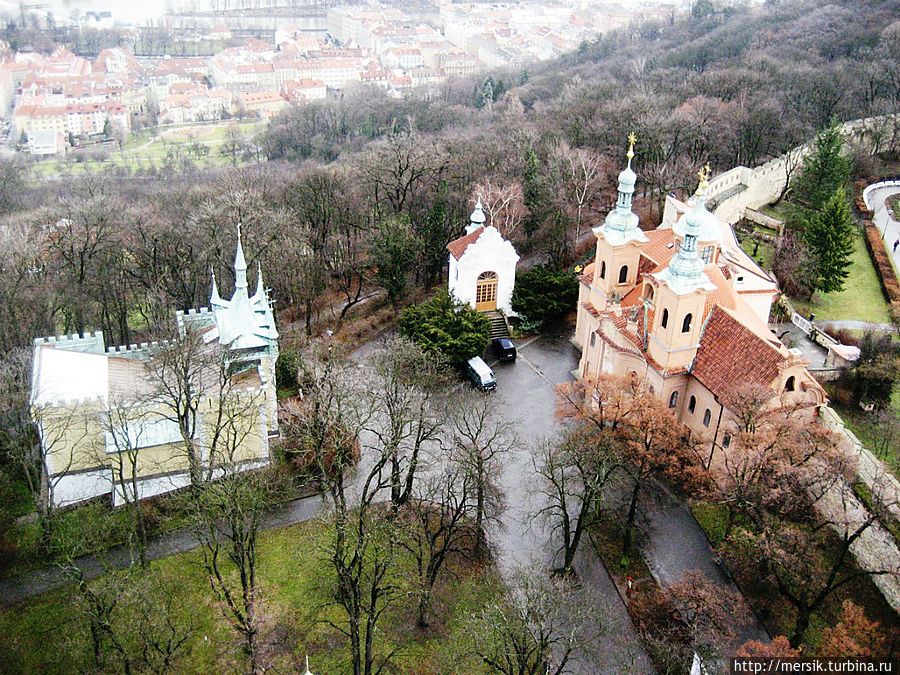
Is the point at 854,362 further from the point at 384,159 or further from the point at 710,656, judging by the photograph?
the point at 384,159

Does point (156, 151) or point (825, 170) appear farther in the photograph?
point (156, 151)

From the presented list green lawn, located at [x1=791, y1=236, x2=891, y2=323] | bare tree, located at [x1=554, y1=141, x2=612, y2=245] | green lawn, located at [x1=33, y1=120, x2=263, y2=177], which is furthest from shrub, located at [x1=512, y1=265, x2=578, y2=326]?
green lawn, located at [x1=33, y1=120, x2=263, y2=177]

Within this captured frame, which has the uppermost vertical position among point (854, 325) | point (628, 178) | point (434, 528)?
point (628, 178)

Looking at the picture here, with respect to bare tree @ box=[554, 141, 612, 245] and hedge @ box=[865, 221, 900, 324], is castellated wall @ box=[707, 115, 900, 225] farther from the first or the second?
bare tree @ box=[554, 141, 612, 245]

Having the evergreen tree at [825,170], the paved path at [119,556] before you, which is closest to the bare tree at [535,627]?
the paved path at [119,556]

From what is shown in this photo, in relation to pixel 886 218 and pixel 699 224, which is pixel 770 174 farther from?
pixel 699 224

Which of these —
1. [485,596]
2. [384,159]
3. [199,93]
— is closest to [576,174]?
[384,159]

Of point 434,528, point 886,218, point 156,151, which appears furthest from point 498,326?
point 156,151
